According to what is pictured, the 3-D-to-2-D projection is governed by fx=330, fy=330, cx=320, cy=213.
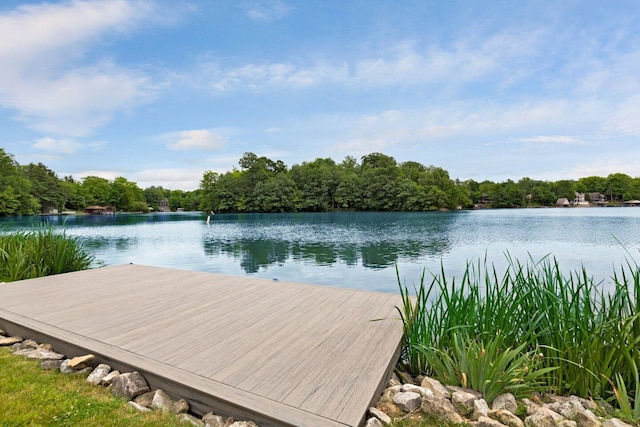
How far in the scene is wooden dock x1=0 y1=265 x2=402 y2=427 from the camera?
162 centimetres

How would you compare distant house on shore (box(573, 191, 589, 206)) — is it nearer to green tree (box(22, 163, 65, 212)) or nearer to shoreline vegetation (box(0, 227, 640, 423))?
shoreline vegetation (box(0, 227, 640, 423))

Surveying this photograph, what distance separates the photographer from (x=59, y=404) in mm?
1736

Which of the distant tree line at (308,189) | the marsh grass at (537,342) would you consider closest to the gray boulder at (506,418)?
the marsh grass at (537,342)

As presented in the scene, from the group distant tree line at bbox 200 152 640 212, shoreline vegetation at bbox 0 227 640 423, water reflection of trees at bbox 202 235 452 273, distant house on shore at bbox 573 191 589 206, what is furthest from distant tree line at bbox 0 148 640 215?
shoreline vegetation at bbox 0 227 640 423

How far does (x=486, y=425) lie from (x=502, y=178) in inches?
2624

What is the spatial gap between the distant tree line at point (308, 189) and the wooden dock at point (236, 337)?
130 ft

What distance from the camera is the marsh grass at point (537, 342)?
186 centimetres

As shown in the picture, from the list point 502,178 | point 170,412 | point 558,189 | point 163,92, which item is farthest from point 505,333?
point 558,189

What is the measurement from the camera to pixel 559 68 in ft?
54.1

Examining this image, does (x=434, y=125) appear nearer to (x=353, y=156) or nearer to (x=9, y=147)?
(x=353, y=156)

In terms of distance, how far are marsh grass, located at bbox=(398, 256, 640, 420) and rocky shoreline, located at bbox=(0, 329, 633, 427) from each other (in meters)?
0.10

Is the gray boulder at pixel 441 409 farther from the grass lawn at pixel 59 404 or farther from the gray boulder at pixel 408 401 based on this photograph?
the grass lawn at pixel 59 404

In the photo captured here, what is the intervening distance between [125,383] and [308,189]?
43.2m

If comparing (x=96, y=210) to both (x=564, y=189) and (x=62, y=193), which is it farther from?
(x=564, y=189)
